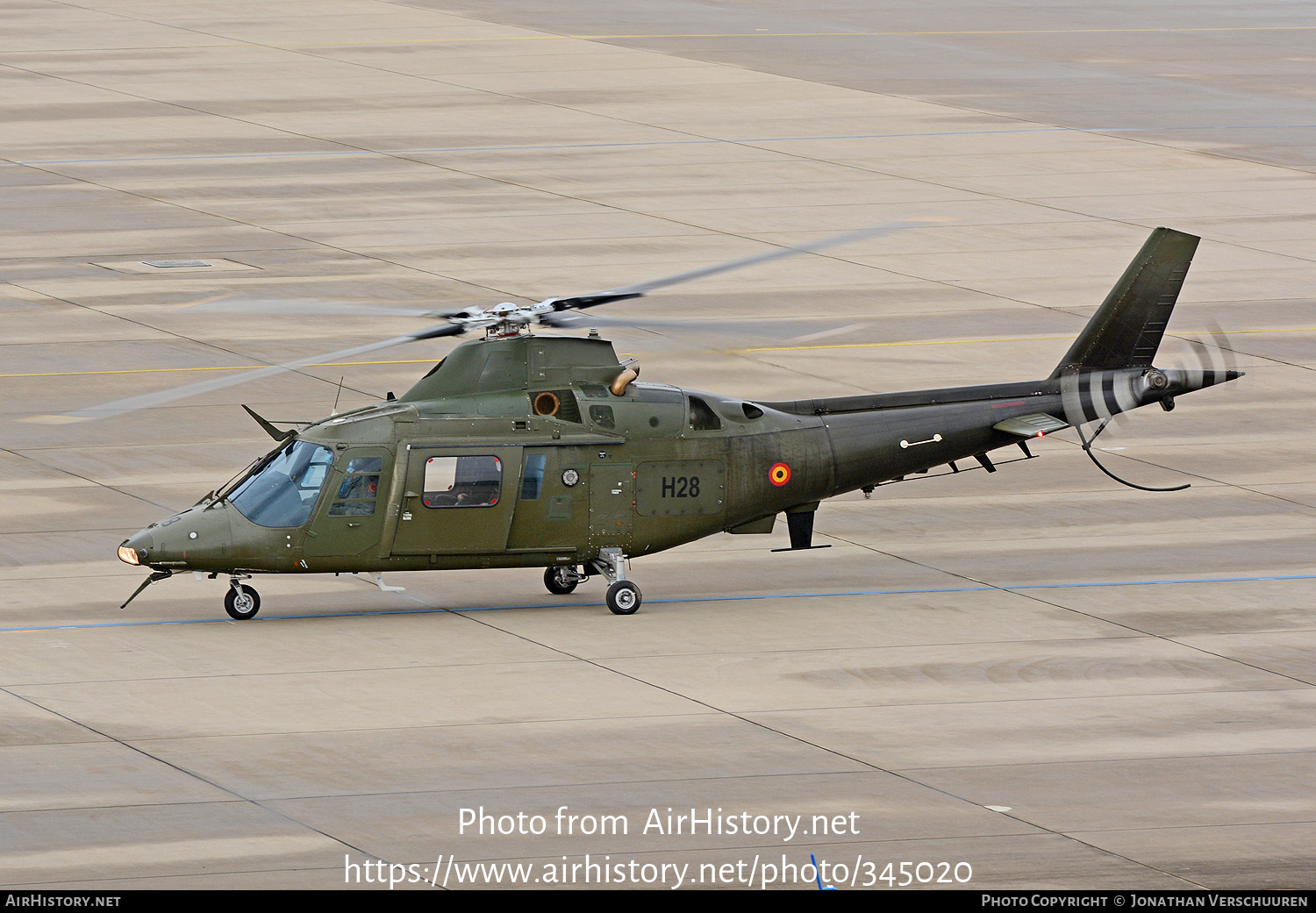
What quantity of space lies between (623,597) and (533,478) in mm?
1445

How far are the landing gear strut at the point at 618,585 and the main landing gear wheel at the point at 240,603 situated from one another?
3.28m

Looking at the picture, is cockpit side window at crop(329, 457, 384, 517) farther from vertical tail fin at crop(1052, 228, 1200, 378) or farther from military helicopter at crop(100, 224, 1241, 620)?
vertical tail fin at crop(1052, 228, 1200, 378)

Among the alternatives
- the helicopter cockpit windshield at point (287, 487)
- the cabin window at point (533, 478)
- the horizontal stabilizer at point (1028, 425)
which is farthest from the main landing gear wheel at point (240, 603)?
the horizontal stabilizer at point (1028, 425)

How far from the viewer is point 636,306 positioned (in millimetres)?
35062

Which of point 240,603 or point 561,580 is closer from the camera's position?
point 240,603

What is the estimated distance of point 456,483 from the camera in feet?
68.3

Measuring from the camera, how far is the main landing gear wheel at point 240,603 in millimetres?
21031

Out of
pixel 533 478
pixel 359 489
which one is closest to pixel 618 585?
pixel 533 478

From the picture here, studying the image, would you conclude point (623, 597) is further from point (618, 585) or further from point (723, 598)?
point (723, 598)

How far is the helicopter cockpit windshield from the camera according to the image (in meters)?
20.7

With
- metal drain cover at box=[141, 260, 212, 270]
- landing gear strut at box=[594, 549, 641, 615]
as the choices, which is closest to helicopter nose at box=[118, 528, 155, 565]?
landing gear strut at box=[594, 549, 641, 615]

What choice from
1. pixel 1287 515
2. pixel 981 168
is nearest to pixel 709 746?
pixel 1287 515

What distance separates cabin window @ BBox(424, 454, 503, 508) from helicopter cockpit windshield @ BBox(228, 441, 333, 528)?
958mm
